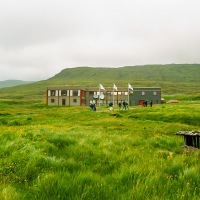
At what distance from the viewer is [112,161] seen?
8.91 metres

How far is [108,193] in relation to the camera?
5.82 meters

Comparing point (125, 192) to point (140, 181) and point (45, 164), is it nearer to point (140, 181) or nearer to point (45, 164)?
point (140, 181)

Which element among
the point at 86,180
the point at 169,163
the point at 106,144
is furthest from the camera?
the point at 106,144

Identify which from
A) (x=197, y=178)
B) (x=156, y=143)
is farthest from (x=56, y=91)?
(x=197, y=178)

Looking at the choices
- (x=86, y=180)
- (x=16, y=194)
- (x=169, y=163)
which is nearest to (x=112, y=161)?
(x=169, y=163)

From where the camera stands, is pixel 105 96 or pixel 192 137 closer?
pixel 192 137

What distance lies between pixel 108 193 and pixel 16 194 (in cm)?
198

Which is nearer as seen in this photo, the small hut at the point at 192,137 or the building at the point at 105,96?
the small hut at the point at 192,137

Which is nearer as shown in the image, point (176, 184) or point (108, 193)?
point (108, 193)

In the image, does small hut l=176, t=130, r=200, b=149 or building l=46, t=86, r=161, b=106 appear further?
building l=46, t=86, r=161, b=106

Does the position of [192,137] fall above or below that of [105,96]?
below

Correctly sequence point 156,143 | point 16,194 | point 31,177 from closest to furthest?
point 16,194 < point 31,177 < point 156,143

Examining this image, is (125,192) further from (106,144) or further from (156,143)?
(156,143)

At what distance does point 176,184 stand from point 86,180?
7.75 feet
